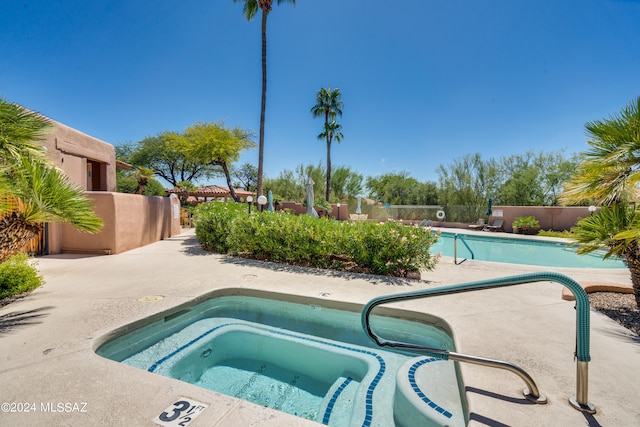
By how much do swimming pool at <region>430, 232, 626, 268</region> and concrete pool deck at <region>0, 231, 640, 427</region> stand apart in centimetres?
444

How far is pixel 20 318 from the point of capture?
3.48 meters

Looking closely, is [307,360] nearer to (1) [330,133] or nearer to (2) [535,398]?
(2) [535,398]

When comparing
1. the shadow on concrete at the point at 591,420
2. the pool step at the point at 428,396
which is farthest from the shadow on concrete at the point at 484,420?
the shadow on concrete at the point at 591,420

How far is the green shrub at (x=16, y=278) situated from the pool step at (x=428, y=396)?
5.80m

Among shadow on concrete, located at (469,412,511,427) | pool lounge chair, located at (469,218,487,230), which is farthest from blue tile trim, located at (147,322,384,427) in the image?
pool lounge chair, located at (469,218,487,230)

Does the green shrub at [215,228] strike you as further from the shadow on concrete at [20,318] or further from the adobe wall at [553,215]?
the adobe wall at [553,215]

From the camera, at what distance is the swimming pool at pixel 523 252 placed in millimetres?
9891

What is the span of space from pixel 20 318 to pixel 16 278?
4.70 feet

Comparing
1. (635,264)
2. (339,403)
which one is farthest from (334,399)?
(635,264)

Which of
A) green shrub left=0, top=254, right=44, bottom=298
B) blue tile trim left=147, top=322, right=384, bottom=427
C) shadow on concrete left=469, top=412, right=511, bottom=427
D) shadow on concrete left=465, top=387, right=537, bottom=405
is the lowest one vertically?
blue tile trim left=147, top=322, right=384, bottom=427

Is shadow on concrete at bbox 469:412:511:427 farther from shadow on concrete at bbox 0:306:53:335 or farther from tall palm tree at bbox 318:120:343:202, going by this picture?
tall palm tree at bbox 318:120:343:202

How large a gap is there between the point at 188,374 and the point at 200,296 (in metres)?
1.64

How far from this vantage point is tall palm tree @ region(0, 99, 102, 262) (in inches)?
115

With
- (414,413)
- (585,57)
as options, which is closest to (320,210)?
(585,57)
